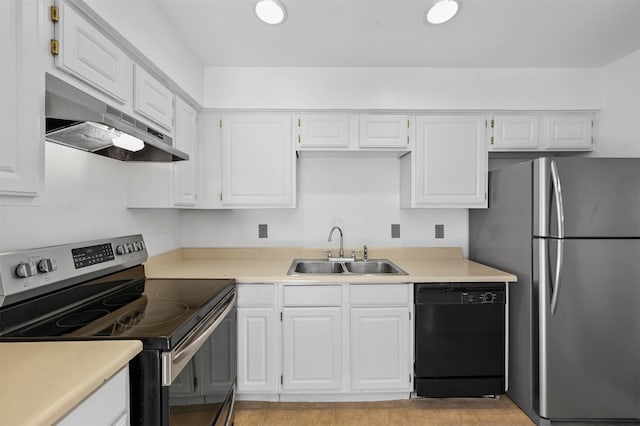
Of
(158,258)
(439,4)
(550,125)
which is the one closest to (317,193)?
(158,258)

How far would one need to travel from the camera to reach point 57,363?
2.90 ft

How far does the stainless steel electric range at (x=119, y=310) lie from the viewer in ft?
3.55

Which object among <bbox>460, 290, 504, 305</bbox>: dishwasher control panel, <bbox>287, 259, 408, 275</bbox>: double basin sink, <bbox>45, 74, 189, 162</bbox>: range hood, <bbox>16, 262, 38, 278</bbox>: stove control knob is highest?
<bbox>45, 74, 189, 162</bbox>: range hood

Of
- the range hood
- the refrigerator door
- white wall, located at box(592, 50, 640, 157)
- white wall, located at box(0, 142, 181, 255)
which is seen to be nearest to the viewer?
the range hood

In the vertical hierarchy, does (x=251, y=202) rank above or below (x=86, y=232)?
above

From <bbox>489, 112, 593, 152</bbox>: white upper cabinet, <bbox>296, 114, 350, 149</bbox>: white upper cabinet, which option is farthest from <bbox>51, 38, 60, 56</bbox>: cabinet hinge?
<bbox>489, 112, 593, 152</bbox>: white upper cabinet

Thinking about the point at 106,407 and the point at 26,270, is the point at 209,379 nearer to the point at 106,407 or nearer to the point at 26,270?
the point at 106,407

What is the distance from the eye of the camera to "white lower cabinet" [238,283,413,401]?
6.91 feet

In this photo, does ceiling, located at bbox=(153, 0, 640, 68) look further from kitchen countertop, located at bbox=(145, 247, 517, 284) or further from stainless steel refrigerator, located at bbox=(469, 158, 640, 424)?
kitchen countertop, located at bbox=(145, 247, 517, 284)

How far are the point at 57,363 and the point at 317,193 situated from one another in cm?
212

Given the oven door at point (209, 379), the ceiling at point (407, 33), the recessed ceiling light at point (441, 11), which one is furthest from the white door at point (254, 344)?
the recessed ceiling light at point (441, 11)

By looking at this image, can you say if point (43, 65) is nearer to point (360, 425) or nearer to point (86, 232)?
point (86, 232)

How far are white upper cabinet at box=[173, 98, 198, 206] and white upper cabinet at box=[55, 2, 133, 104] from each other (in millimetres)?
599

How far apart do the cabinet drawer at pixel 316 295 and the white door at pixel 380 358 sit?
246 millimetres
